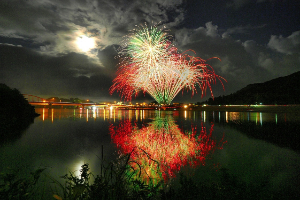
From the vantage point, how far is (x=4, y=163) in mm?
5680

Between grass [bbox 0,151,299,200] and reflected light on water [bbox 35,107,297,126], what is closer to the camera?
grass [bbox 0,151,299,200]

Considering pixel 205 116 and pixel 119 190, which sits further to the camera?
pixel 205 116

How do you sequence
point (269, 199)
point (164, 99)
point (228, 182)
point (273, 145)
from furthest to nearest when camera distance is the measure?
point (164, 99) → point (273, 145) → point (228, 182) → point (269, 199)

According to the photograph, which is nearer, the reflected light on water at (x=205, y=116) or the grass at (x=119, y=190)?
the grass at (x=119, y=190)

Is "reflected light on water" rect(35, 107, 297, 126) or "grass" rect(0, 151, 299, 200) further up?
"grass" rect(0, 151, 299, 200)

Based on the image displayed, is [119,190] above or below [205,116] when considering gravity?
above

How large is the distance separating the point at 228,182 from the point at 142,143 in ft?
17.2

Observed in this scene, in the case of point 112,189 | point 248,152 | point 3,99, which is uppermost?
point 3,99

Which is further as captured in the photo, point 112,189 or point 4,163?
point 4,163

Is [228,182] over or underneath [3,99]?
underneath

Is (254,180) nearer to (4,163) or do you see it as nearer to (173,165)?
(173,165)

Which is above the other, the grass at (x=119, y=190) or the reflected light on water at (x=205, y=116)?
the grass at (x=119, y=190)

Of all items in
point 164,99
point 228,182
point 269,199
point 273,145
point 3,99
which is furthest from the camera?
point 164,99

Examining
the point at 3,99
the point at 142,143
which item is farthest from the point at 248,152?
the point at 3,99
